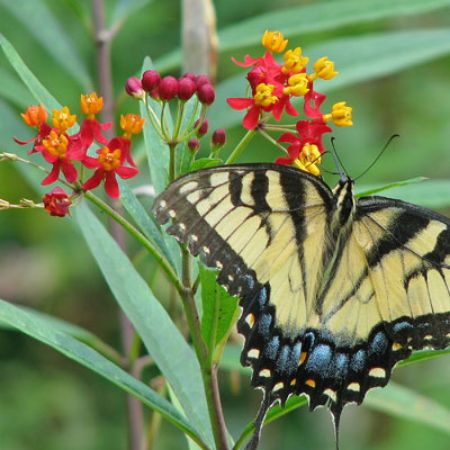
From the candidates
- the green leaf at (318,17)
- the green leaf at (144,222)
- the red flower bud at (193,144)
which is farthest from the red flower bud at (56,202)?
the green leaf at (318,17)

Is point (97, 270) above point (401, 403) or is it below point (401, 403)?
above

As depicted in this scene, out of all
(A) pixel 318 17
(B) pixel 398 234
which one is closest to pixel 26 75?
(B) pixel 398 234

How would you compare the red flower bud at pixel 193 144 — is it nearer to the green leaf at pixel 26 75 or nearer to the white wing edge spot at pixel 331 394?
the green leaf at pixel 26 75

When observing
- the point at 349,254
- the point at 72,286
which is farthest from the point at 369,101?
the point at 349,254

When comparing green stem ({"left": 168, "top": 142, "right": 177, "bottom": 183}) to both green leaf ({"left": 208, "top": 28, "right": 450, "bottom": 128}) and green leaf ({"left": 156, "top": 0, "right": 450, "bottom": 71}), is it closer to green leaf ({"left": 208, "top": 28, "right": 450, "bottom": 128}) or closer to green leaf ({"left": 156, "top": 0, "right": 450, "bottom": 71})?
green leaf ({"left": 208, "top": 28, "right": 450, "bottom": 128})

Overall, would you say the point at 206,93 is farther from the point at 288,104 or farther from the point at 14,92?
the point at 14,92

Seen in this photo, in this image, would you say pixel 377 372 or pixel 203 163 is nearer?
pixel 203 163
